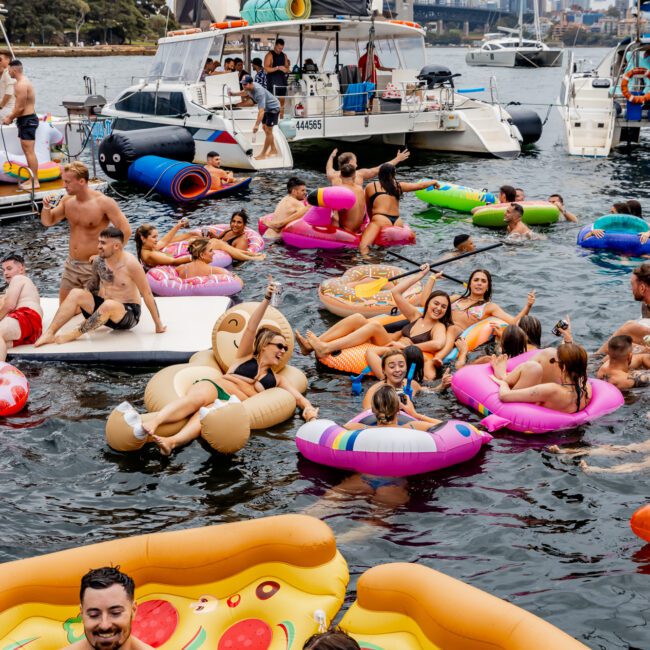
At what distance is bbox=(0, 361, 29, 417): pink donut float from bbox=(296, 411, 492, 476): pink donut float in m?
2.58

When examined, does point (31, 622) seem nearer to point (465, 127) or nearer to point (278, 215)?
point (278, 215)

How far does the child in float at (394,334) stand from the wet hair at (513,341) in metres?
0.83

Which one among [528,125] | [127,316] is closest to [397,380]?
[127,316]

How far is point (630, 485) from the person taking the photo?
6848 millimetres

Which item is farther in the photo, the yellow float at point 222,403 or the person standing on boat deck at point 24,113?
the person standing on boat deck at point 24,113

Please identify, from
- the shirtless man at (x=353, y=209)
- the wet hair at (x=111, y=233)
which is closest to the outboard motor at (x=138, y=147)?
the shirtless man at (x=353, y=209)

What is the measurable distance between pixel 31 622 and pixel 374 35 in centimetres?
1867

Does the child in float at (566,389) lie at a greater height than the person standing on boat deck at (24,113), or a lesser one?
lesser

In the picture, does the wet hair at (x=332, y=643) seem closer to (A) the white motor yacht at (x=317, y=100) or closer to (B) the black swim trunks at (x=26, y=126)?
(B) the black swim trunks at (x=26, y=126)

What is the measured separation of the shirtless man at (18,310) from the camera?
9078 mm

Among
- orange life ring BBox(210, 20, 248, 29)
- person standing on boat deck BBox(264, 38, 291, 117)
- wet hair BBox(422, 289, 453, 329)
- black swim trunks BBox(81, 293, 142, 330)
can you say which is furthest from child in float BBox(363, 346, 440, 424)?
orange life ring BBox(210, 20, 248, 29)

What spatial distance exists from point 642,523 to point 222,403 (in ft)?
10.1

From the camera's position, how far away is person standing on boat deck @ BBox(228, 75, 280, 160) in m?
18.6

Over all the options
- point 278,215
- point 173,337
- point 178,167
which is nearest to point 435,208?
point 278,215
